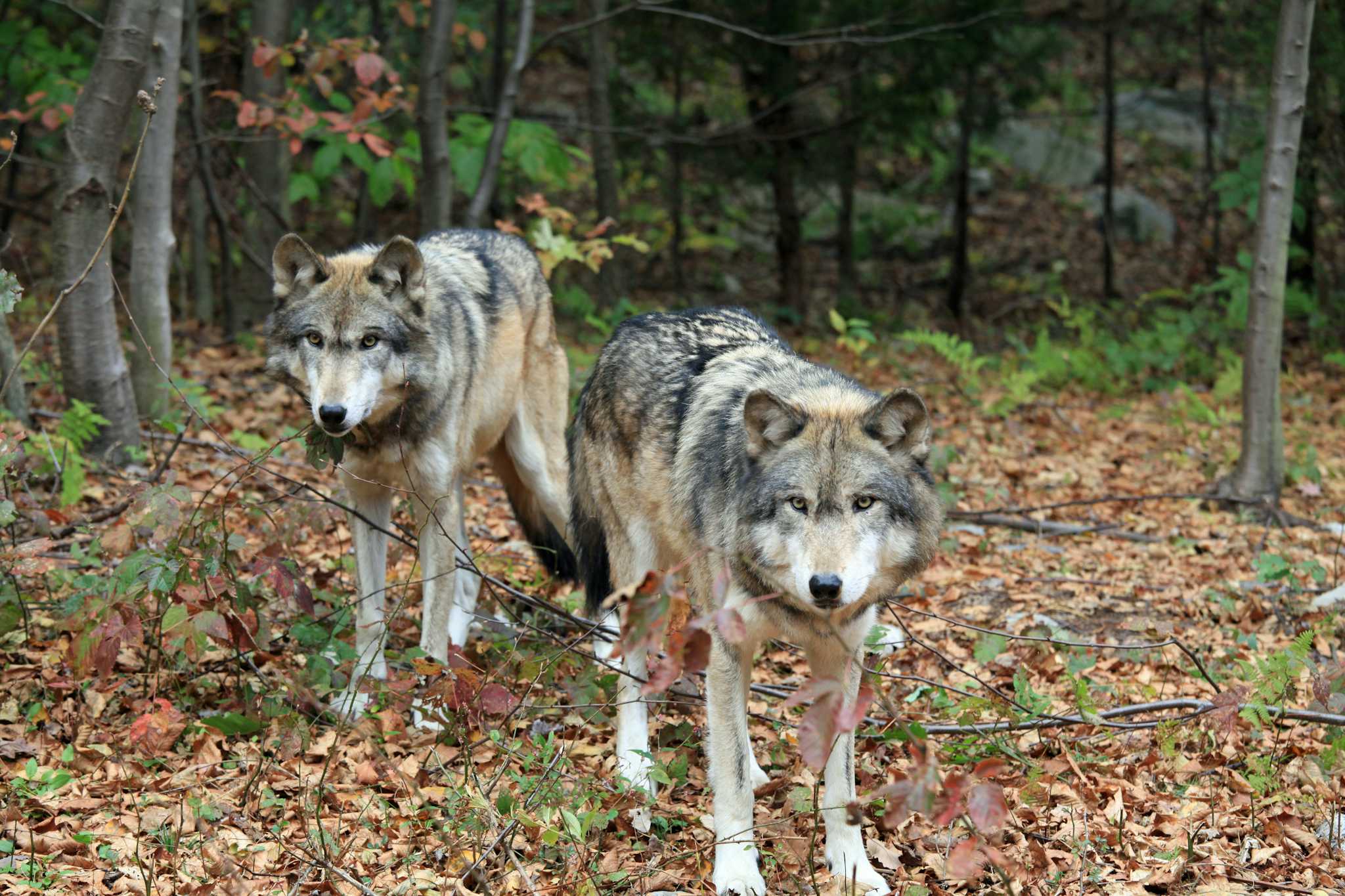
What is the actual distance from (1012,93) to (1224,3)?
4406 mm

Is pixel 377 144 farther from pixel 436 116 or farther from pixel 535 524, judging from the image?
pixel 535 524

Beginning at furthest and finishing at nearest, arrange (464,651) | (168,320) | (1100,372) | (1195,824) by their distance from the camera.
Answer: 1. (1100,372)
2. (168,320)
3. (464,651)
4. (1195,824)

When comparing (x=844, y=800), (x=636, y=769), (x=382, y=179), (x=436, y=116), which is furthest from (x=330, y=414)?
(x=436, y=116)

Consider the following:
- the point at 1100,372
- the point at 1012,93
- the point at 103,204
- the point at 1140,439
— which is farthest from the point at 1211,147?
the point at 103,204

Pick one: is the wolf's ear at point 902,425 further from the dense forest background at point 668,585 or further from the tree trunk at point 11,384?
the tree trunk at point 11,384

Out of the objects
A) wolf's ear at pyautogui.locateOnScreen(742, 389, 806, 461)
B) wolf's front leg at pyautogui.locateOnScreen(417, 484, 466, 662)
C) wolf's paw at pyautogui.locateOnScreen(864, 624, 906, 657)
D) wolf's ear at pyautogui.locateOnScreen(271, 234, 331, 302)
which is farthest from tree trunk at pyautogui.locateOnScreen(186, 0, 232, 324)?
wolf's ear at pyautogui.locateOnScreen(742, 389, 806, 461)

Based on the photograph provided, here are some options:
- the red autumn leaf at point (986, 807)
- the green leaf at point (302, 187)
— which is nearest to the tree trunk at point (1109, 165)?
the green leaf at point (302, 187)

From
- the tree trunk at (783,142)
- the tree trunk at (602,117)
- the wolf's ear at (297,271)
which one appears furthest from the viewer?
the tree trunk at (783,142)

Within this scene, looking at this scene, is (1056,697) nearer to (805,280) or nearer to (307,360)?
(307,360)

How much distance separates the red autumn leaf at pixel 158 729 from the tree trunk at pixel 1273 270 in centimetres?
686

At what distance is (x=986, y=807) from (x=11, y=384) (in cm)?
640

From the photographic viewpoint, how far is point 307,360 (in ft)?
16.8

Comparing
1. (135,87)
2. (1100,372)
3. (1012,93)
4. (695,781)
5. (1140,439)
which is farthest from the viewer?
(1012,93)

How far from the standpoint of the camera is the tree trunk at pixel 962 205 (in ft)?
49.7
